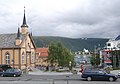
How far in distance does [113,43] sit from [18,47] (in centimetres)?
9449

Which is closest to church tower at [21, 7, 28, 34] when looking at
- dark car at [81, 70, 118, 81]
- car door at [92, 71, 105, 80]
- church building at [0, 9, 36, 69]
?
church building at [0, 9, 36, 69]

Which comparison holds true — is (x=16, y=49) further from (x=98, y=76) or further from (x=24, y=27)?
(x=98, y=76)

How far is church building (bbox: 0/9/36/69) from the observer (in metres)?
83.2

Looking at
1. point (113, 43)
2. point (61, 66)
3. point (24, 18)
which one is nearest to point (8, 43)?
point (24, 18)

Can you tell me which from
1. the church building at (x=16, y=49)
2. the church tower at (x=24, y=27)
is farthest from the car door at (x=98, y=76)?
the church tower at (x=24, y=27)

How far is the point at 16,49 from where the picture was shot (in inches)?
3292

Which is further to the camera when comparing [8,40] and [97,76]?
[8,40]

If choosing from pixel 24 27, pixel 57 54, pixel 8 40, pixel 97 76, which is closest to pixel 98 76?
pixel 97 76

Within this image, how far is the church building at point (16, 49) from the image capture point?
83250 millimetres

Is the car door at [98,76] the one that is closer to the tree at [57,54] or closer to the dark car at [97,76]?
the dark car at [97,76]

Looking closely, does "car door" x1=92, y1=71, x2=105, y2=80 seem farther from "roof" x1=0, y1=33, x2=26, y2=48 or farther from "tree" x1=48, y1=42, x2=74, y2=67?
"roof" x1=0, y1=33, x2=26, y2=48

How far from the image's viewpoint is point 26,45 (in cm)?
8662

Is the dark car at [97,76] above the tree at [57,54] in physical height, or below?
below

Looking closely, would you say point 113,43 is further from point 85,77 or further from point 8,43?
point 85,77
